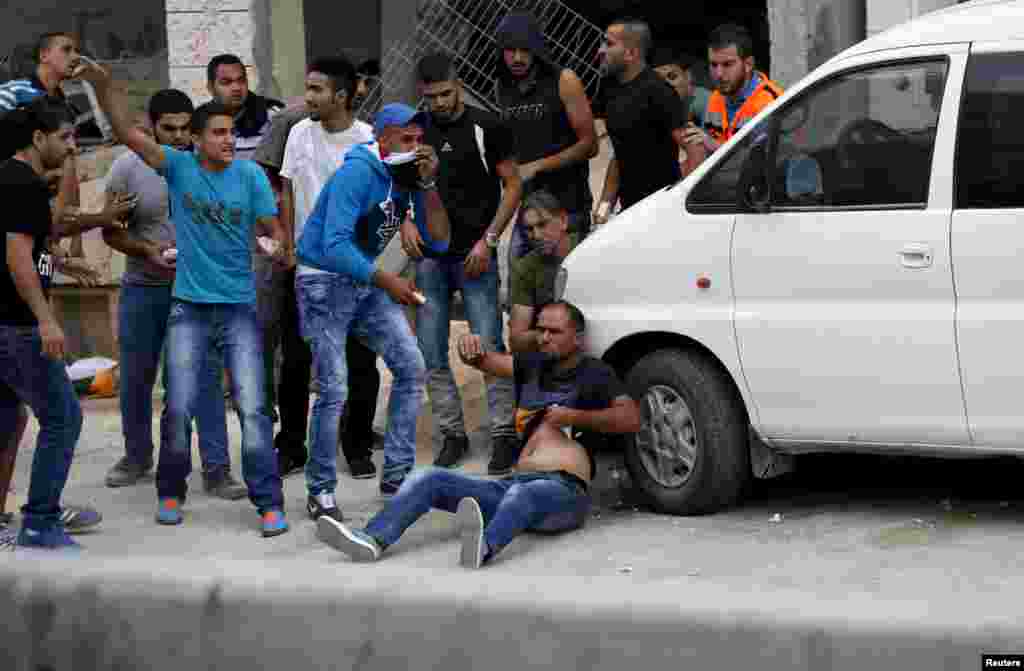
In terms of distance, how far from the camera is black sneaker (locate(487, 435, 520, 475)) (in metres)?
8.23

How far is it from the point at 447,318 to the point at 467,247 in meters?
0.34

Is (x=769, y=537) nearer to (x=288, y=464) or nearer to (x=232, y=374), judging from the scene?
(x=232, y=374)

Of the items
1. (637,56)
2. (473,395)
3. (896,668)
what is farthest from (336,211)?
(896,668)

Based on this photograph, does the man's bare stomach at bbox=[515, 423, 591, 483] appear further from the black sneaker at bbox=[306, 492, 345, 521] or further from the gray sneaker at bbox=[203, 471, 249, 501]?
the gray sneaker at bbox=[203, 471, 249, 501]

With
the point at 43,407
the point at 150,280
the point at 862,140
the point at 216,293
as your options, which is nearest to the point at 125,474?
the point at 150,280

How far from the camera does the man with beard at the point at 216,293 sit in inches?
293

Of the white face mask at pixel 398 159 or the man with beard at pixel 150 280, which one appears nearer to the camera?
the white face mask at pixel 398 159

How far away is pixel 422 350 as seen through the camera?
8.41 m

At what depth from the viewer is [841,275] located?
6738 millimetres

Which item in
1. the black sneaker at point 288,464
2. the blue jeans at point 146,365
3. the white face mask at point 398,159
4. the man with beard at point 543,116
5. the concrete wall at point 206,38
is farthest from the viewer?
the concrete wall at point 206,38

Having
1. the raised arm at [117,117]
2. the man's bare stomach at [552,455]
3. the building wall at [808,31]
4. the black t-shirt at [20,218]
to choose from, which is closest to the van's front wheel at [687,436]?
the man's bare stomach at [552,455]

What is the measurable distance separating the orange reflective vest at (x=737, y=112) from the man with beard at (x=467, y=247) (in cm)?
98

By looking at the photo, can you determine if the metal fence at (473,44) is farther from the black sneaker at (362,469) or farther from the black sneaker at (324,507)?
the black sneaker at (324,507)

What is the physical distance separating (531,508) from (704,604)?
5.38 ft
